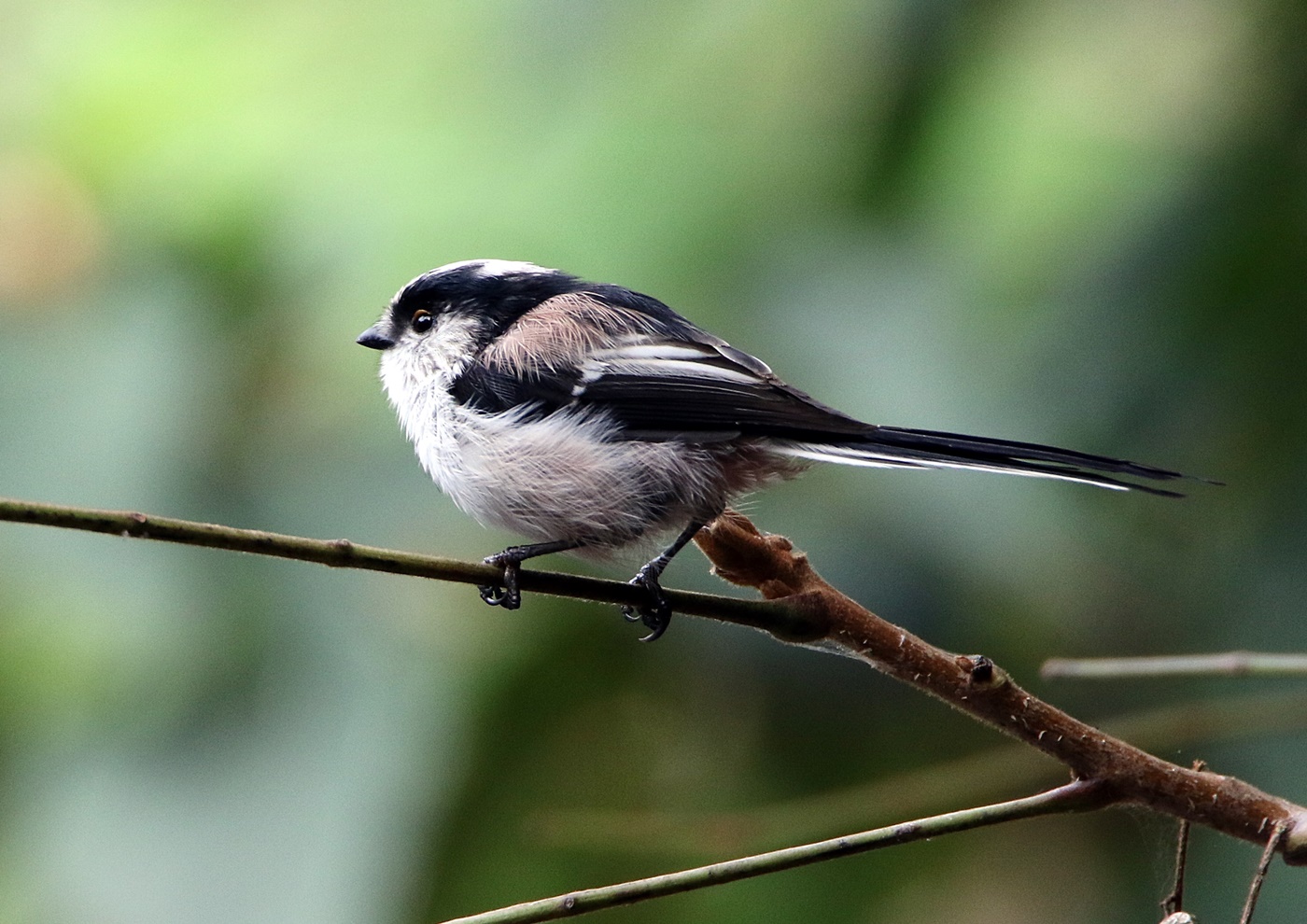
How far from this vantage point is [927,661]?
1.34 meters

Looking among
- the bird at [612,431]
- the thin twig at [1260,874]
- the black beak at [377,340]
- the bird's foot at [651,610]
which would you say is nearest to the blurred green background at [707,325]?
the black beak at [377,340]

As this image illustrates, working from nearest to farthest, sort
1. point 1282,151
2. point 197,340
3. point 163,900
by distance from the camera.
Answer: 1. point 163,900
2. point 1282,151
3. point 197,340

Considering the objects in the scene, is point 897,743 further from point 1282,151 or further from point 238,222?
point 238,222

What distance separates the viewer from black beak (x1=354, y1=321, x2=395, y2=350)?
240cm

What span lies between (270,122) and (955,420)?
149 centimetres

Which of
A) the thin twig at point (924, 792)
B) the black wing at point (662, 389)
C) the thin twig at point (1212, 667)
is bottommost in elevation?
the thin twig at point (924, 792)

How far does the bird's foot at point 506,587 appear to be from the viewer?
133 cm

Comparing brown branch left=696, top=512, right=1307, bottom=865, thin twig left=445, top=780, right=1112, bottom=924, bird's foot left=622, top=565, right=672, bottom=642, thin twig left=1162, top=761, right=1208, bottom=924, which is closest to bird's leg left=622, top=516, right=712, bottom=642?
bird's foot left=622, top=565, right=672, bottom=642

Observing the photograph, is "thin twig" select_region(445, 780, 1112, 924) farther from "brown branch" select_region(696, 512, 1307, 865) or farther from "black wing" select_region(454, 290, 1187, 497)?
"black wing" select_region(454, 290, 1187, 497)

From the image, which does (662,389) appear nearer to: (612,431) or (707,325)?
(612,431)

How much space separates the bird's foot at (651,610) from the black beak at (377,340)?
0.76 metres

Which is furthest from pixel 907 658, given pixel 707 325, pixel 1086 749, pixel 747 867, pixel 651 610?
pixel 707 325

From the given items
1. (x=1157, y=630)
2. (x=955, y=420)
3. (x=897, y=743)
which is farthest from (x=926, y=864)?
(x=955, y=420)

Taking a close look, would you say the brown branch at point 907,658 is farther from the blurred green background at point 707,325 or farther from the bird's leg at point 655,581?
the blurred green background at point 707,325
